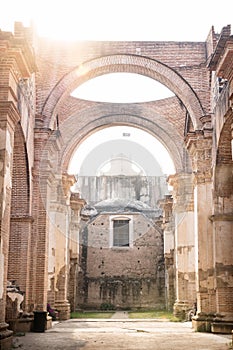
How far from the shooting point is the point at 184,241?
20031 mm

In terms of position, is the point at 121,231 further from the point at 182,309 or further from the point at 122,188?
the point at 182,309

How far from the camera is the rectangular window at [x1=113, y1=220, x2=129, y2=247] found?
1233 inches

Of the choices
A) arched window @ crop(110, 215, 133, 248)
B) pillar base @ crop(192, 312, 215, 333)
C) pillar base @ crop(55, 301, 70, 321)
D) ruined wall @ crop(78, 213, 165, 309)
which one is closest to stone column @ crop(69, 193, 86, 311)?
pillar base @ crop(55, 301, 70, 321)

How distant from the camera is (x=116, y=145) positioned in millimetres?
42656

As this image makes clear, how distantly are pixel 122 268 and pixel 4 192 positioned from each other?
21.8 m

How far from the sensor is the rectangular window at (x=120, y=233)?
31328 millimetres

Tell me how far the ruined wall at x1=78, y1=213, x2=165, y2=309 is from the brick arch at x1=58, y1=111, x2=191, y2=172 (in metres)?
11.3

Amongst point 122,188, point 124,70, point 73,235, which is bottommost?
point 73,235

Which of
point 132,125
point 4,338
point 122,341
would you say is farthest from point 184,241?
point 4,338

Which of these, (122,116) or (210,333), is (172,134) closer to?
(122,116)

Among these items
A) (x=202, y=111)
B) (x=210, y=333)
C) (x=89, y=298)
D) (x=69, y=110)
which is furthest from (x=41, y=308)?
(x=89, y=298)

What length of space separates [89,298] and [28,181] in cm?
1744

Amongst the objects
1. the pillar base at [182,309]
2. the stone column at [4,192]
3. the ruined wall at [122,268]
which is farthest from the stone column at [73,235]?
the stone column at [4,192]

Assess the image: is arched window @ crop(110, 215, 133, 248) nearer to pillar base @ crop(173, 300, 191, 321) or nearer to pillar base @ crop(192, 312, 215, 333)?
pillar base @ crop(173, 300, 191, 321)
